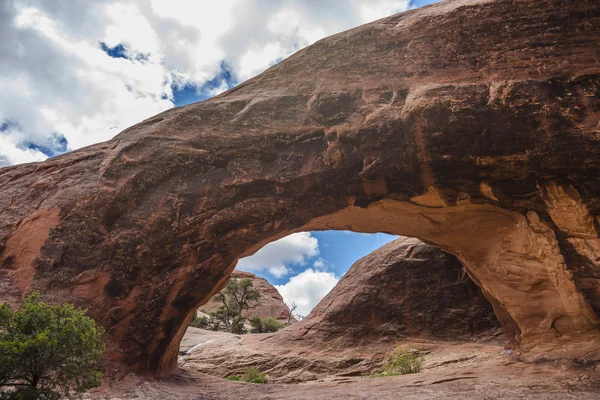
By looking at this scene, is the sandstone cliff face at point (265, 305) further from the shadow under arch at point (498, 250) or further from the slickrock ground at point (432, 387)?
the shadow under arch at point (498, 250)

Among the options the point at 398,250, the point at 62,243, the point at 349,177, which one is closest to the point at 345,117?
the point at 349,177

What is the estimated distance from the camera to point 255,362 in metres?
16.5

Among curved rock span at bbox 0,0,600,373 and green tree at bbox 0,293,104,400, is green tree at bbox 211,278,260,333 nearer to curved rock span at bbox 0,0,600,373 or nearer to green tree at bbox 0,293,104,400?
curved rock span at bbox 0,0,600,373

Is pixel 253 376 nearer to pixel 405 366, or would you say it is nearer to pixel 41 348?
pixel 405 366

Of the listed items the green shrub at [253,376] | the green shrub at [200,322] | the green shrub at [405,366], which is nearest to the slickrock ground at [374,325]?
the green shrub at [253,376]

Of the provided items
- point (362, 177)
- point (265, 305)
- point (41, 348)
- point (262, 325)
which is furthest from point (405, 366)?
point (265, 305)

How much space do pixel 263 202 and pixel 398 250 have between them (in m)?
Answer: 9.76

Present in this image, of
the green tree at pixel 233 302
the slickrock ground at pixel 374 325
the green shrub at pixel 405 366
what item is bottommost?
the green shrub at pixel 405 366

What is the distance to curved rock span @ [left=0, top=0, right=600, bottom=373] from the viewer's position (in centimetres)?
911

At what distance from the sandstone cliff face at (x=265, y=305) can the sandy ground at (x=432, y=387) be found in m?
26.9

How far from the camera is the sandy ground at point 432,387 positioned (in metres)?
8.27

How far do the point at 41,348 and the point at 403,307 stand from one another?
44.7ft

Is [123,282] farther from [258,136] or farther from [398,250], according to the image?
[398,250]

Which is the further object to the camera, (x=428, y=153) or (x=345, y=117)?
(x=345, y=117)
